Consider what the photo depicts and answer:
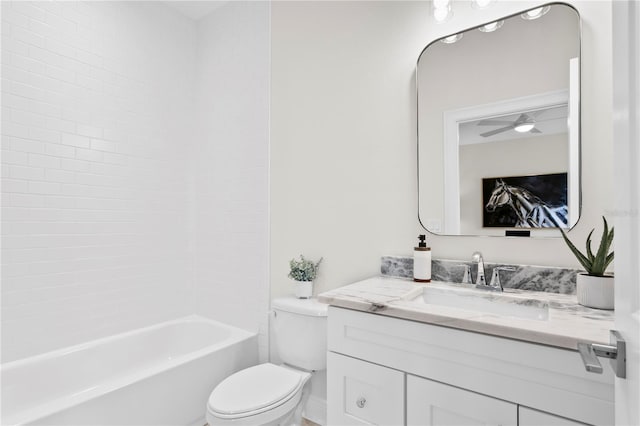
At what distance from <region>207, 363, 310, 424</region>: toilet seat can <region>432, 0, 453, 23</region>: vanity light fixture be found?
1.82 m

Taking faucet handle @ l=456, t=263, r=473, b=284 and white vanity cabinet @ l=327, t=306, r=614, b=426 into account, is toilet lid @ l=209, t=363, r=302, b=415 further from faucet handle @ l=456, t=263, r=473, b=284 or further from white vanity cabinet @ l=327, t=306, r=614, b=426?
faucet handle @ l=456, t=263, r=473, b=284

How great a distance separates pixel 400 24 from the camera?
1795 mm

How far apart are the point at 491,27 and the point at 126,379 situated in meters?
2.31

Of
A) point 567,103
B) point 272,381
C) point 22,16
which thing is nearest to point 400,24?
point 567,103

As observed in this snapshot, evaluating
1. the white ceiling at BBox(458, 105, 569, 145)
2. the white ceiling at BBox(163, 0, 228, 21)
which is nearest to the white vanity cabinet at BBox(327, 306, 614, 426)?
the white ceiling at BBox(458, 105, 569, 145)

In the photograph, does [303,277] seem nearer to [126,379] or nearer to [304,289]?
[304,289]

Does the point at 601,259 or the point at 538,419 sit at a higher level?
the point at 601,259

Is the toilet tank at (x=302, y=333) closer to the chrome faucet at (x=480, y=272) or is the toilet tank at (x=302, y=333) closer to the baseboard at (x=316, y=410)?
the baseboard at (x=316, y=410)

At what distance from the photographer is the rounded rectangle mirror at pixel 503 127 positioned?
1389mm

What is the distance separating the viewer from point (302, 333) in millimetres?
1852

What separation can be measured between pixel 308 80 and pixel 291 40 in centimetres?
31

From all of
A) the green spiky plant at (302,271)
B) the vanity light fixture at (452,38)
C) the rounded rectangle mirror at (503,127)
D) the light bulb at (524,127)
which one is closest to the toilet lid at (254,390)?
the green spiky plant at (302,271)

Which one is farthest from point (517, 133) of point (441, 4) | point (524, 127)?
point (441, 4)

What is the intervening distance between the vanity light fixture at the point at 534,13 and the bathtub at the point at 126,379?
2.20 m
